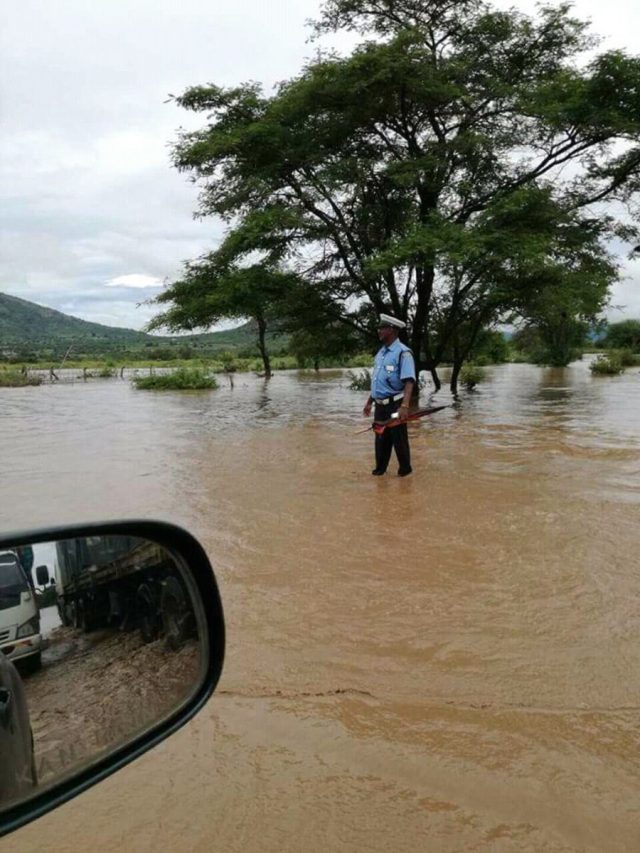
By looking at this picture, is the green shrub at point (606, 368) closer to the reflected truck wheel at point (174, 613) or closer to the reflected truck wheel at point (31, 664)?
the reflected truck wheel at point (174, 613)

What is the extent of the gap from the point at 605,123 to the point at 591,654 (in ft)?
51.2

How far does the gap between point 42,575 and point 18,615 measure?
95 millimetres

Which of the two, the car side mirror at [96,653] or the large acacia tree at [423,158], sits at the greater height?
the large acacia tree at [423,158]

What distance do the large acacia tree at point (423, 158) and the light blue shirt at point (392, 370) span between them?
6941mm

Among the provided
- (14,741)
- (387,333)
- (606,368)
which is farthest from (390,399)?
(606,368)

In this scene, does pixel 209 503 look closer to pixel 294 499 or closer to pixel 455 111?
pixel 294 499

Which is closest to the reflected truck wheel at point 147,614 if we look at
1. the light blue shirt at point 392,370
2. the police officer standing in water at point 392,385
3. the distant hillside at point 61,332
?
the police officer standing in water at point 392,385

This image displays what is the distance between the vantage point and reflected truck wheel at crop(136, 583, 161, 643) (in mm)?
1303

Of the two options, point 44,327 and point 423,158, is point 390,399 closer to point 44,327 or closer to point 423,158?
point 423,158

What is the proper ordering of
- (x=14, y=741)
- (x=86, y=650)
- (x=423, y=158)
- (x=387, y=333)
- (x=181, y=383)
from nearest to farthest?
(x=14, y=741) < (x=86, y=650) < (x=387, y=333) < (x=423, y=158) < (x=181, y=383)

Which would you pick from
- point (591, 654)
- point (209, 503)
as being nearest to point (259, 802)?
point (591, 654)

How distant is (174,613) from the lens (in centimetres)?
139

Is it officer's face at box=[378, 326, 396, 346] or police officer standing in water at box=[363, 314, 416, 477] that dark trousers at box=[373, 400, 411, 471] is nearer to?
police officer standing in water at box=[363, 314, 416, 477]

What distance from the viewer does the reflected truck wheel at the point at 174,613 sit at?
1.37 metres
